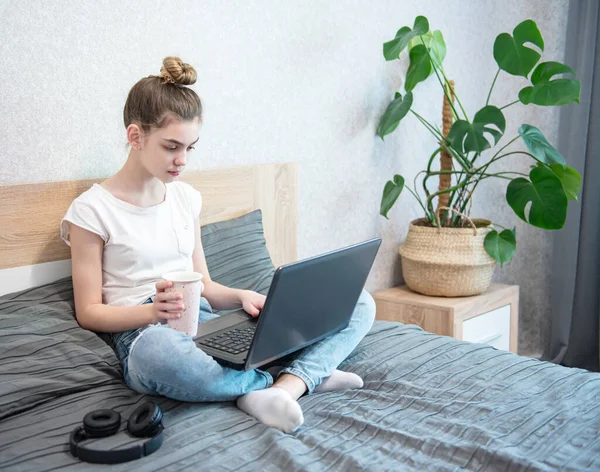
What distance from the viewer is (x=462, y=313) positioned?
8.04 feet

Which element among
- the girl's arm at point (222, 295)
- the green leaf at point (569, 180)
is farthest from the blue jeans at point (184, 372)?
the green leaf at point (569, 180)

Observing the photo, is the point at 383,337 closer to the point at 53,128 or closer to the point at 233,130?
the point at 233,130

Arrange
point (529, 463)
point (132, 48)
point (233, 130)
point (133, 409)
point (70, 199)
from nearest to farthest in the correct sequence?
1. point (529, 463)
2. point (133, 409)
3. point (70, 199)
4. point (132, 48)
5. point (233, 130)

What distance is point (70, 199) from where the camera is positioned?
1.72m

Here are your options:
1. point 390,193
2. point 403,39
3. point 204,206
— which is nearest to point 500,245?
point 390,193

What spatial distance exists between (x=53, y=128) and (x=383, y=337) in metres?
0.95

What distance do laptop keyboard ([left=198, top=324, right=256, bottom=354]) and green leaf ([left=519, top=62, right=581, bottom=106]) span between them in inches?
55.0

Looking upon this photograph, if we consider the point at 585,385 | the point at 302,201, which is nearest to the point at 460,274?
the point at 302,201

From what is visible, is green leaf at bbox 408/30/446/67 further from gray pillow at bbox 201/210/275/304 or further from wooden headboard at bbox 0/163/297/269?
gray pillow at bbox 201/210/275/304

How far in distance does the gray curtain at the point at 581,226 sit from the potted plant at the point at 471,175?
523 millimetres

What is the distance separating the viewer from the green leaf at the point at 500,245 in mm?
2422

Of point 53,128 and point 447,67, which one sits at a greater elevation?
point 447,67

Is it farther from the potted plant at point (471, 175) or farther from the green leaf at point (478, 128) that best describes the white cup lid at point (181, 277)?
the green leaf at point (478, 128)

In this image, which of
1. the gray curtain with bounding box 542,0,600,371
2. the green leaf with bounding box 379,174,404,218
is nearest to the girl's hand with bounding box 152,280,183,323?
the green leaf with bounding box 379,174,404,218
